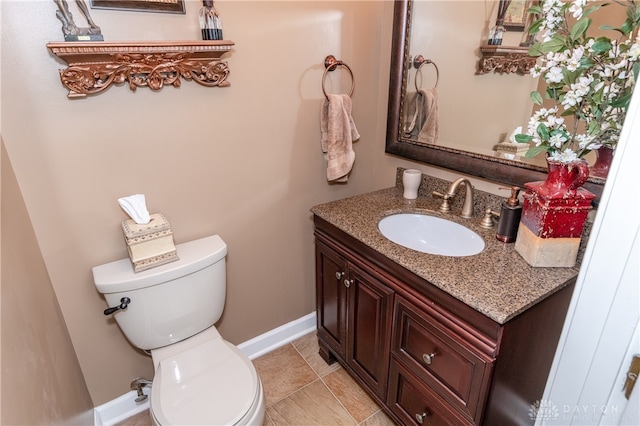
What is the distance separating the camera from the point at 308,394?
1.73 metres

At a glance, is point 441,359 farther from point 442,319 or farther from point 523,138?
point 523,138

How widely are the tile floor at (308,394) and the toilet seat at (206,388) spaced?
0.46m

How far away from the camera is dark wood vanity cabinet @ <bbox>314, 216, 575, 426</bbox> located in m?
1.02

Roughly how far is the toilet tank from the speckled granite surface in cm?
53

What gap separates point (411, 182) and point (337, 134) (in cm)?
41

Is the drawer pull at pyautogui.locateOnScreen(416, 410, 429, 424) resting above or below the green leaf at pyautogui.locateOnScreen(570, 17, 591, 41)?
below

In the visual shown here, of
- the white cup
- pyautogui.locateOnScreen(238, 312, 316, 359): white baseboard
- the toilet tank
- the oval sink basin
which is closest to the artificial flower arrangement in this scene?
the oval sink basin

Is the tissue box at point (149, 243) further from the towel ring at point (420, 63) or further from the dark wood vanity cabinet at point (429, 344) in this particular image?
the towel ring at point (420, 63)

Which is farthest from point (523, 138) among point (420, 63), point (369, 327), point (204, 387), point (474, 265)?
point (204, 387)

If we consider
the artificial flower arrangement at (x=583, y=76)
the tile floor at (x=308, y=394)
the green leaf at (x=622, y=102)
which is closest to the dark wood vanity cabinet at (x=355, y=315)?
the tile floor at (x=308, y=394)

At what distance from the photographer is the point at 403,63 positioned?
1.65 m

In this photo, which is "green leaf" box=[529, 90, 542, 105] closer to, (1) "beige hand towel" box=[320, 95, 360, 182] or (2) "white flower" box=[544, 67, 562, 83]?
(2) "white flower" box=[544, 67, 562, 83]

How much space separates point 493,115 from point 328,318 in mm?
1158

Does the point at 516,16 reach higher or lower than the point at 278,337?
higher
